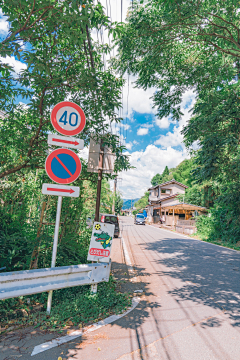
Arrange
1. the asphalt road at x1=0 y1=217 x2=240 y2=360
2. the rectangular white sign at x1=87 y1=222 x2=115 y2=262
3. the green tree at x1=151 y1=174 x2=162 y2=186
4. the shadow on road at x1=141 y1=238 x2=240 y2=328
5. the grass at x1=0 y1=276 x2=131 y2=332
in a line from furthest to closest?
the green tree at x1=151 y1=174 x2=162 y2=186 → the rectangular white sign at x1=87 y1=222 x2=115 y2=262 → the shadow on road at x1=141 y1=238 x2=240 y2=328 → the grass at x1=0 y1=276 x2=131 y2=332 → the asphalt road at x1=0 y1=217 x2=240 y2=360

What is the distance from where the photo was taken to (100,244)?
15.4ft

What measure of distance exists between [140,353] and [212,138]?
30.5 feet

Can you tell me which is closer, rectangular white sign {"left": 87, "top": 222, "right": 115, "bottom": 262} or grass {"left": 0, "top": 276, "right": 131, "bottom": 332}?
grass {"left": 0, "top": 276, "right": 131, "bottom": 332}

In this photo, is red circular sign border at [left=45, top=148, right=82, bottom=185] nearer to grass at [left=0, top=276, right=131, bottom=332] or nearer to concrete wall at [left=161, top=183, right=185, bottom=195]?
grass at [left=0, top=276, right=131, bottom=332]

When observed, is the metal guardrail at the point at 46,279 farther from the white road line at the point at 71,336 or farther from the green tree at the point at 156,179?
the green tree at the point at 156,179

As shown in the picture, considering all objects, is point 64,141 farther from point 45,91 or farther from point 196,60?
point 196,60

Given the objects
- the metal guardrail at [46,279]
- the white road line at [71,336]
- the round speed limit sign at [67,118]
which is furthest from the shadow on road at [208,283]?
the round speed limit sign at [67,118]

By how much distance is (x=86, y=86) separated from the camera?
5270 mm

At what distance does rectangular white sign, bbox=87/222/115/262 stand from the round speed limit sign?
2.08 meters

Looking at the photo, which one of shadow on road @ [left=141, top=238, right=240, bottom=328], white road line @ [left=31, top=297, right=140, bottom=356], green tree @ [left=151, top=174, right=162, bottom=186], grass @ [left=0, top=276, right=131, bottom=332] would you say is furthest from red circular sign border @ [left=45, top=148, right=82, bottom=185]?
green tree @ [left=151, top=174, right=162, bottom=186]

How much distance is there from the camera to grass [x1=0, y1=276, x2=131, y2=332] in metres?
3.38

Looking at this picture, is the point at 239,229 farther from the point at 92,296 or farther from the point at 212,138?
Answer: the point at 92,296

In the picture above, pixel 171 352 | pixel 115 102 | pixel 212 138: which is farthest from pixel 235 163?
pixel 171 352

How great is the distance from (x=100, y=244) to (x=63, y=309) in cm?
138
